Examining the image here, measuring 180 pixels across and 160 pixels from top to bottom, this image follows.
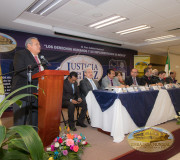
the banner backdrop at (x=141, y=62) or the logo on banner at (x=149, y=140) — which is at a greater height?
the banner backdrop at (x=141, y=62)

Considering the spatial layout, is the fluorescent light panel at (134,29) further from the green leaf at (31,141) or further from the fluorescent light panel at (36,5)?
the green leaf at (31,141)

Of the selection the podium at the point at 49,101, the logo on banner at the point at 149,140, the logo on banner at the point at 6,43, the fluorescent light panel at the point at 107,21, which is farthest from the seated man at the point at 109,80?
the logo on banner at the point at 6,43

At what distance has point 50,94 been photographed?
1.70 metres

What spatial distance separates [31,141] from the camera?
632 mm

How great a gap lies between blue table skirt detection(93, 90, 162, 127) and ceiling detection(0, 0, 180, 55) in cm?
179

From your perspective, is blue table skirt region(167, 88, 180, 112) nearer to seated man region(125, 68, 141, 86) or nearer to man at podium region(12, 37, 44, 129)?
seated man region(125, 68, 141, 86)

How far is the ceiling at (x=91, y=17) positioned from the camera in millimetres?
2969

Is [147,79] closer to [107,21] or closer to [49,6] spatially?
[107,21]

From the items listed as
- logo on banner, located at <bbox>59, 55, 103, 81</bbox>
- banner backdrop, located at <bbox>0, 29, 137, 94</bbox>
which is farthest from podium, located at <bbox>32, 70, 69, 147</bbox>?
logo on banner, located at <bbox>59, 55, 103, 81</bbox>

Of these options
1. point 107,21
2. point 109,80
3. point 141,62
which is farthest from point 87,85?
point 141,62

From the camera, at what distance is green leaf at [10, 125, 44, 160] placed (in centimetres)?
61

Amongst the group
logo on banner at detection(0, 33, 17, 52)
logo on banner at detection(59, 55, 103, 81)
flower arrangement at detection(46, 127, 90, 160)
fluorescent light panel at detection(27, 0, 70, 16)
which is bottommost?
flower arrangement at detection(46, 127, 90, 160)

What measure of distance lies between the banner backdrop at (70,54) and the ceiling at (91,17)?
31 cm

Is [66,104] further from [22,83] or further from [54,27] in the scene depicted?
[54,27]
